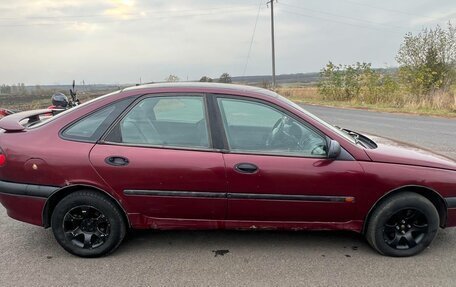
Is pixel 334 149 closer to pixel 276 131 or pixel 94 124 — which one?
pixel 276 131

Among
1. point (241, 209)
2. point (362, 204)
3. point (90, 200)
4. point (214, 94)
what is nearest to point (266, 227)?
point (241, 209)

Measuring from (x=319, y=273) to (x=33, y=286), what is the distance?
225cm

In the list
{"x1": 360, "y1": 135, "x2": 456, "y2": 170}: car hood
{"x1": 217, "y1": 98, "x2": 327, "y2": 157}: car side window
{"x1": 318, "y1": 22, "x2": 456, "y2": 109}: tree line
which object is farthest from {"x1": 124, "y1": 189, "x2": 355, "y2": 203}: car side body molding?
{"x1": 318, "y1": 22, "x2": 456, "y2": 109}: tree line

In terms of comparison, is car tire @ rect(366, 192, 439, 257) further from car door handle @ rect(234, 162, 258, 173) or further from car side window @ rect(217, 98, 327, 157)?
car door handle @ rect(234, 162, 258, 173)

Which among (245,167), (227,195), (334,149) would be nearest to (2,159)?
(227,195)

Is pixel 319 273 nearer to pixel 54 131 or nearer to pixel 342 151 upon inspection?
pixel 342 151

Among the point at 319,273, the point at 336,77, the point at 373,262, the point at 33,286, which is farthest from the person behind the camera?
the point at 336,77

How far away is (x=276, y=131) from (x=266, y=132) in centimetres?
10

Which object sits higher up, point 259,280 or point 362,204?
point 362,204

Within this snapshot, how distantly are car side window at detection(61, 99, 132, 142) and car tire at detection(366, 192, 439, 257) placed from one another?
2.48m

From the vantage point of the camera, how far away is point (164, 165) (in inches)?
121

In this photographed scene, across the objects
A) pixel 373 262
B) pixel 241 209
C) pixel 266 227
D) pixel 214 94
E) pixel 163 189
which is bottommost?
pixel 373 262

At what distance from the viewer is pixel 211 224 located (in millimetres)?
3252

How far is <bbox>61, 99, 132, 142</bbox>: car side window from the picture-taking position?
319cm
